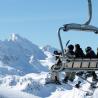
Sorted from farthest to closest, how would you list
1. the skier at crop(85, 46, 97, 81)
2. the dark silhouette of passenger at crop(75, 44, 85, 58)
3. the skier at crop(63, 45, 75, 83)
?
the skier at crop(85, 46, 97, 81), the dark silhouette of passenger at crop(75, 44, 85, 58), the skier at crop(63, 45, 75, 83)

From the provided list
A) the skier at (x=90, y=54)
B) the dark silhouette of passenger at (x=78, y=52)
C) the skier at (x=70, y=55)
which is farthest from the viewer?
the skier at (x=90, y=54)

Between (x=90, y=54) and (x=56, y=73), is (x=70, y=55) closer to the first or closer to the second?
(x=56, y=73)

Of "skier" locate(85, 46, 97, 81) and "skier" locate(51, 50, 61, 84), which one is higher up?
"skier" locate(85, 46, 97, 81)

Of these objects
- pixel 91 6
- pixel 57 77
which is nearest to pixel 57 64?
pixel 57 77

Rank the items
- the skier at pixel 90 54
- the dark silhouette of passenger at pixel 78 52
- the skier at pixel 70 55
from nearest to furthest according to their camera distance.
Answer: the skier at pixel 70 55
the dark silhouette of passenger at pixel 78 52
the skier at pixel 90 54

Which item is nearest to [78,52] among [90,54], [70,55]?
[90,54]

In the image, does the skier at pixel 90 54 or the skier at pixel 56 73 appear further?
the skier at pixel 90 54

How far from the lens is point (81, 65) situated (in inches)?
814

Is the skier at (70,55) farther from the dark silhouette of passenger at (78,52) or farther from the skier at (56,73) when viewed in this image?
the skier at (56,73)

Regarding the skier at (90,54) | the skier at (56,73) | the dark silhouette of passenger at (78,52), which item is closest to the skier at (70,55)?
the dark silhouette of passenger at (78,52)

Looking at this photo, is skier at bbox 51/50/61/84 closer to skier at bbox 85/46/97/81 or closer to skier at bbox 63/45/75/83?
skier at bbox 63/45/75/83

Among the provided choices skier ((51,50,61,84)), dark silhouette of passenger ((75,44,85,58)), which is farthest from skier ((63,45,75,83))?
skier ((51,50,61,84))

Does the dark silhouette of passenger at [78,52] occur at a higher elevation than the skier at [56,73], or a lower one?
higher

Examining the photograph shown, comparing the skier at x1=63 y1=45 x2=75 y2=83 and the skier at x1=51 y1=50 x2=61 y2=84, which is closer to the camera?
the skier at x1=63 y1=45 x2=75 y2=83
